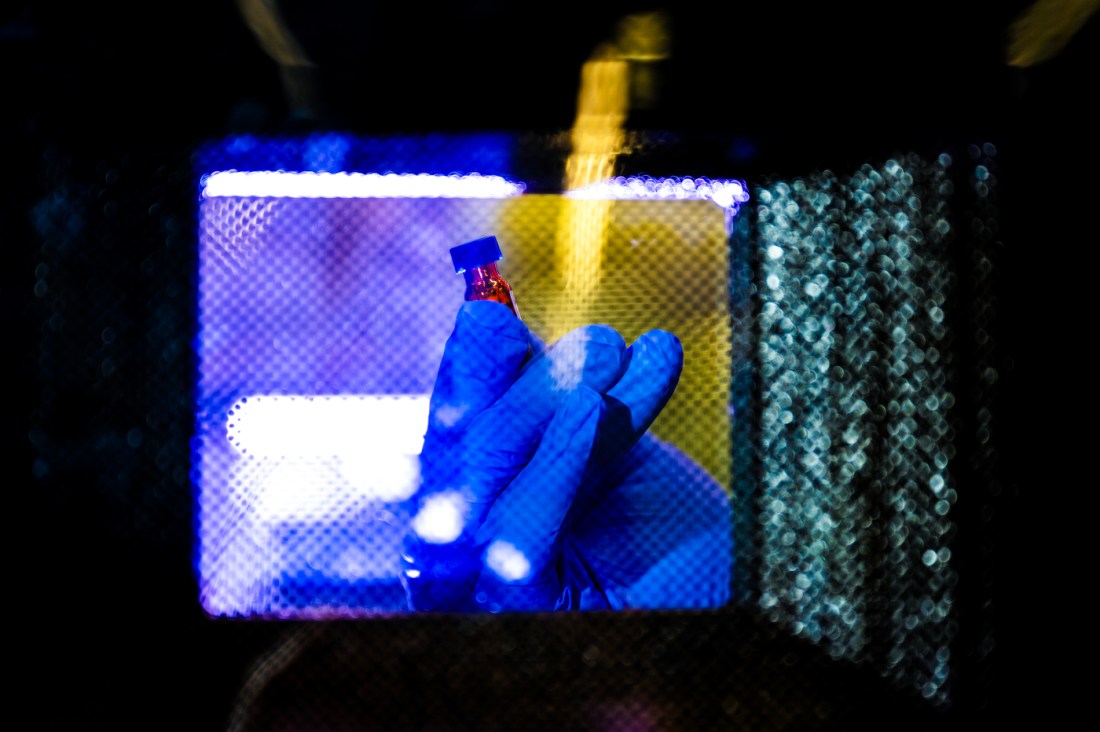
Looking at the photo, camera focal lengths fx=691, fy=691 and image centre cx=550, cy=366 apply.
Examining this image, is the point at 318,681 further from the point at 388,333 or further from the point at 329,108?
the point at 329,108

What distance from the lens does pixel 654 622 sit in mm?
763

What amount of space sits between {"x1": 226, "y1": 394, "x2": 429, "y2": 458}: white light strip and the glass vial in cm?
15

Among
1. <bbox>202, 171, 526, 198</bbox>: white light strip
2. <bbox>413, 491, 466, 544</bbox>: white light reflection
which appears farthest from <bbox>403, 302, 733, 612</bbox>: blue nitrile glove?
<bbox>202, 171, 526, 198</bbox>: white light strip

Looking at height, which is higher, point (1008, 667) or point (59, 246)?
point (59, 246)

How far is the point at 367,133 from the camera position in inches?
29.0

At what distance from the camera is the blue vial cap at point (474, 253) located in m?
0.78

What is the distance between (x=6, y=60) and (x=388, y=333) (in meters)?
0.46

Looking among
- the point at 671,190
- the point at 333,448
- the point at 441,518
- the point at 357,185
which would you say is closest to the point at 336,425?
the point at 333,448

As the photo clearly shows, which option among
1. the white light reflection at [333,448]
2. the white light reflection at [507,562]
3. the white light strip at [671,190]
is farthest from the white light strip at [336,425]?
the white light strip at [671,190]

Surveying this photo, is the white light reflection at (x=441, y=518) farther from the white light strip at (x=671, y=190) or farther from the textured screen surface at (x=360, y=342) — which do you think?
the white light strip at (x=671, y=190)

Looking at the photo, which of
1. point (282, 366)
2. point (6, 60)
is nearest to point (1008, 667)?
point (282, 366)

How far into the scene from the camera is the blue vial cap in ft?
2.55

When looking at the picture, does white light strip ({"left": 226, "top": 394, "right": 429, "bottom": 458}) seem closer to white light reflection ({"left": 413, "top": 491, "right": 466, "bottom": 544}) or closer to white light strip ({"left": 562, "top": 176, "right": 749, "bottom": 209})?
white light reflection ({"left": 413, "top": 491, "right": 466, "bottom": 544})

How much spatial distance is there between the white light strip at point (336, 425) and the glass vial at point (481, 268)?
15 cm
